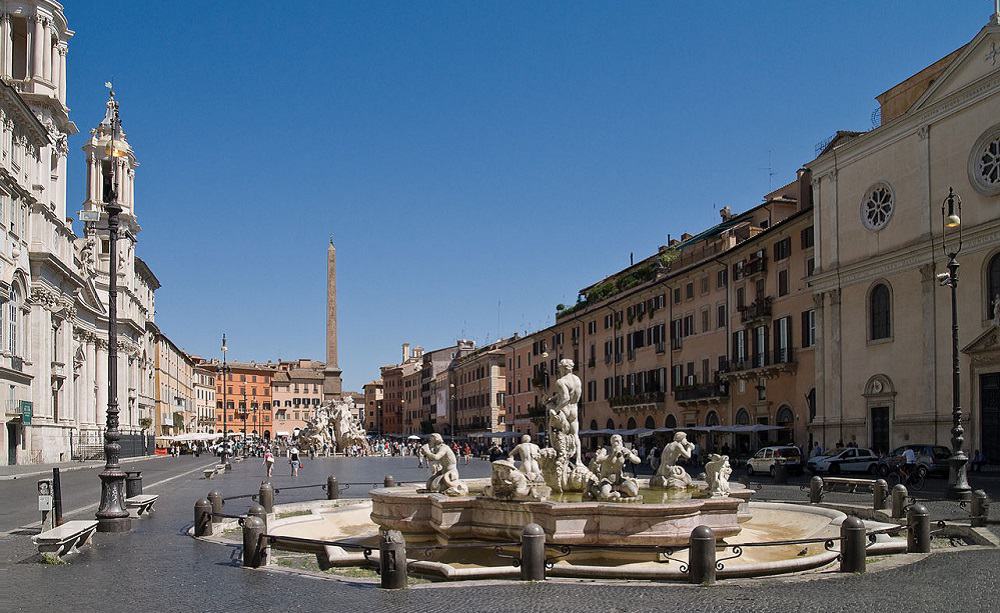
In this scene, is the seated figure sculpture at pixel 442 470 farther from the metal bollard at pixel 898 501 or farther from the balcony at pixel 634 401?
the balcony at pixel 634 401

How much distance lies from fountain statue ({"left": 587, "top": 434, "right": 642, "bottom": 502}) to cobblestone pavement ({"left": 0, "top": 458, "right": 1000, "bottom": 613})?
2.22m

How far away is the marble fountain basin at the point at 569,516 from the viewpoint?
37.8ft

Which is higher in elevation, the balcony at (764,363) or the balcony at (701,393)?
the balcony at (764,363)

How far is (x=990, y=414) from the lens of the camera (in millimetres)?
29984

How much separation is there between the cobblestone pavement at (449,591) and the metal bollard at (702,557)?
15 centimetres

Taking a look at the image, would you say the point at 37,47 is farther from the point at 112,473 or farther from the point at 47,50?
the point at 112,473

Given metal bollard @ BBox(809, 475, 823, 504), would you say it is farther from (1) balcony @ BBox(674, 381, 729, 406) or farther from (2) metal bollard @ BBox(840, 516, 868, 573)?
(1) balcony @ BBox(674, 381, 729, 406)

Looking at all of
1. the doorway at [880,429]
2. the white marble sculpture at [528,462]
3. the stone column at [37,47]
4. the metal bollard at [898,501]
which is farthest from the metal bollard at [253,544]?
the stone column at [37,47]

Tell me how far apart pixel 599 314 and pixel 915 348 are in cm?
3141

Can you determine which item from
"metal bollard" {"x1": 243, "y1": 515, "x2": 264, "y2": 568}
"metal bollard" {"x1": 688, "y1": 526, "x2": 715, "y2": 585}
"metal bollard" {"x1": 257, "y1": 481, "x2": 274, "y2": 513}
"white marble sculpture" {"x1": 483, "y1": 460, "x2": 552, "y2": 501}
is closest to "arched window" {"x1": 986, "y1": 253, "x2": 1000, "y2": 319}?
"white marble sculpture" {"x1": 483, "y1": 460, "x2": 552, "y2": 501}

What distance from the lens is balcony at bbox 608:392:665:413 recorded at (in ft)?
176

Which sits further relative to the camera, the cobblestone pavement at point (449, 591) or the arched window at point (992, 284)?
the arched window at point (992, 284)

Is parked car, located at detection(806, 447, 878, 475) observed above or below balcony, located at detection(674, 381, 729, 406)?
below

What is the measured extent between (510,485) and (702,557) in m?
3.24
